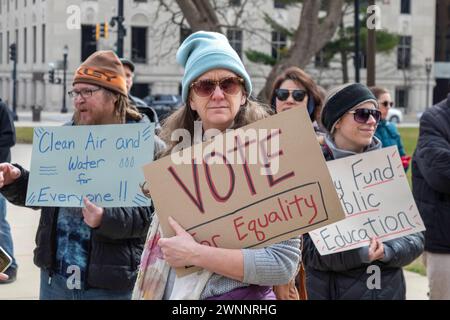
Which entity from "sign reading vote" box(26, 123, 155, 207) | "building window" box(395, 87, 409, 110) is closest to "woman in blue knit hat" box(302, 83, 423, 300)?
"sign reading vote" box(26, 123, 155, 207)

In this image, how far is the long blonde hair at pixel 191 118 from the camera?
2729 mm

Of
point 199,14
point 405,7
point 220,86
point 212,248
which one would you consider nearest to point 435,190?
point 220,86

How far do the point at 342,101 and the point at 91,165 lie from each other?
1.24m

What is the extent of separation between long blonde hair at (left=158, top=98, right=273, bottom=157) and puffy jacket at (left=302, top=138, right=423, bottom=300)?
1007 mm

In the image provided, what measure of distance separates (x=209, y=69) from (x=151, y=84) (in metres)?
54.1

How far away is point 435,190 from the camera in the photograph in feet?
15.8

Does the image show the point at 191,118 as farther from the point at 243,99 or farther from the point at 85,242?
the point at 85,242

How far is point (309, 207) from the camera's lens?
8.24 ft

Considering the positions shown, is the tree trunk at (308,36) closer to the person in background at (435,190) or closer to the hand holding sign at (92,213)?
the person in background at (435,190)

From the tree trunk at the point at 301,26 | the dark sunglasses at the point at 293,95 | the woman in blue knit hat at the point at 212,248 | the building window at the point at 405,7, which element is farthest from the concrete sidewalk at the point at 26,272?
the building window at the point at 405,7

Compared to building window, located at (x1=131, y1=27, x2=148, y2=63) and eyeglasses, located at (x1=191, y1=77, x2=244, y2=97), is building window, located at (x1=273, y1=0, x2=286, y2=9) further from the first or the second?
eyeglasses, located at (x1=191, y1=77, x2=244, y2=97)

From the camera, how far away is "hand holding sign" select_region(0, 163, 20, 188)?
368 cm

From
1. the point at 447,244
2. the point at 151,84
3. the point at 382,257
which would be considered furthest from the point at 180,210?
the point at 151,84
